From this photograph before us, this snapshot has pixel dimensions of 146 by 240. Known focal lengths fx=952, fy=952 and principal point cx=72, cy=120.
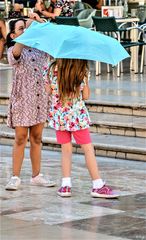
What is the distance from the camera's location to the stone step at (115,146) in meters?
11.6

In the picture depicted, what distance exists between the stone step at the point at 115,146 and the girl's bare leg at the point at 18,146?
2.16 meters

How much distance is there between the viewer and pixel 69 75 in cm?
915

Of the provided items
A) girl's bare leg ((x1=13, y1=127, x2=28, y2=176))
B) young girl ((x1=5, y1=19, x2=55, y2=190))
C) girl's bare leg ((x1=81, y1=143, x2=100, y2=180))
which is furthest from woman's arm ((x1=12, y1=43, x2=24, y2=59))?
girl's bare leg ((x1=81, y1=143, x2=100, y2=180))

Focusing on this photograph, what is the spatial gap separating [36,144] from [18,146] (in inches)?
7.7

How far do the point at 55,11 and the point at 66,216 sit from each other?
12.0 m

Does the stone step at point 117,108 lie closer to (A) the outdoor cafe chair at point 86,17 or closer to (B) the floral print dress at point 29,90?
(B) the floral print dress at point 29,90

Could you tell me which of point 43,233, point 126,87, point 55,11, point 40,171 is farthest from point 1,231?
point 55,11

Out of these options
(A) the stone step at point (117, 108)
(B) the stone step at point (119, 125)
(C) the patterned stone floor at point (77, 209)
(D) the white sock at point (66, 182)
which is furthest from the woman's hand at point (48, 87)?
(A) the stone step at point (117, 108)

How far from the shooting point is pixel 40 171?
1066 cm

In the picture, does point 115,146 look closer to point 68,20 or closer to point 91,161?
point 91,161

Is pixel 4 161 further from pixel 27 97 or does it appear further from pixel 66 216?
pixel 66 216

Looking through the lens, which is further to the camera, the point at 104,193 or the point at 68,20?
the point at 68,20

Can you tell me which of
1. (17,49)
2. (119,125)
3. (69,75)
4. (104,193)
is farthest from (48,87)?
(119,125)

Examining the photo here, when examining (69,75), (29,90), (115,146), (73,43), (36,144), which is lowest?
(115,146)
